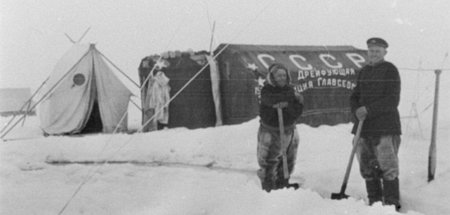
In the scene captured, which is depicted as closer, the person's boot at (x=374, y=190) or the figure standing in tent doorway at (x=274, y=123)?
the person's boot at (x=374, y=190)

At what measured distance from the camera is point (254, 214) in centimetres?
364

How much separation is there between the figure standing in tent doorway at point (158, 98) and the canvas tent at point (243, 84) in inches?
6.4

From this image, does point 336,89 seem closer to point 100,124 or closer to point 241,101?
point 241,101

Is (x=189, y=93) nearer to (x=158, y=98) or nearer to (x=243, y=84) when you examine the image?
(x=158, y=98)

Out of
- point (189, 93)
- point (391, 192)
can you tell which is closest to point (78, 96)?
point (189, 93)

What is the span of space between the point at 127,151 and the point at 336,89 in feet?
18.2

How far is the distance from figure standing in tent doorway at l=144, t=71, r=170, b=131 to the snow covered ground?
1.39 meters

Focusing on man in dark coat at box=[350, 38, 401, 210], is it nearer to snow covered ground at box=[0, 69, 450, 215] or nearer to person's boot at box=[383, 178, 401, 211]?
person's boot at box=[383, 178, 401, 211]

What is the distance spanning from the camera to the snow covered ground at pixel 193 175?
4.10 metres

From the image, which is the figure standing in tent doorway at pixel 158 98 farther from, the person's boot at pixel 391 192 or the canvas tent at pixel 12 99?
the canvas tent at pixel 12 99

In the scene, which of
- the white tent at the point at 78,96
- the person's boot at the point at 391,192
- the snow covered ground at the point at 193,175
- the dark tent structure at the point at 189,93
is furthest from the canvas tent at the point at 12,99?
the person's boot at the point at 391,192

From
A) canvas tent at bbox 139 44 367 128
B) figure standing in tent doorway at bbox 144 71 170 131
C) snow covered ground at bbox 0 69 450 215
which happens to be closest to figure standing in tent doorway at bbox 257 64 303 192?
snow covered ground at bbox 0 69 450 215

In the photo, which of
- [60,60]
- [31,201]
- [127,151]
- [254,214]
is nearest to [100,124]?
[60,60]

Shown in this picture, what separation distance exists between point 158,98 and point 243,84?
6.13 ft
